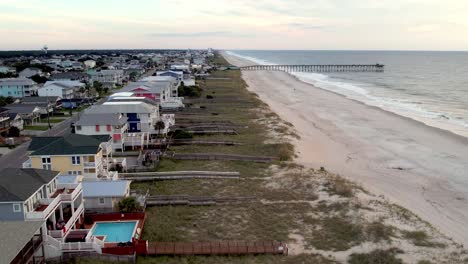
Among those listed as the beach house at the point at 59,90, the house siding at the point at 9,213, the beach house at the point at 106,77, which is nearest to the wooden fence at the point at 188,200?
the house siding at the point at 9,213

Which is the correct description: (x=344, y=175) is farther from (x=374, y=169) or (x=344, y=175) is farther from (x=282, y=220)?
(x=282, y=220)

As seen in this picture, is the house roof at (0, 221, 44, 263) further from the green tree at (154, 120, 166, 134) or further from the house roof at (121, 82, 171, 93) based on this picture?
the house roof at (121, 82, 171, 93)

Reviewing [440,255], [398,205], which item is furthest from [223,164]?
[440,255]

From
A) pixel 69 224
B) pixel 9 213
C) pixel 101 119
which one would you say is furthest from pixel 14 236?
pixel 101 119

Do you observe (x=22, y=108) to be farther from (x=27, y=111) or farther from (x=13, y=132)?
(x=13, y=132)

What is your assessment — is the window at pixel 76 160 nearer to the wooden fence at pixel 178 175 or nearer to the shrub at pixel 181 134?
the wooden fence at pixel 178 175
